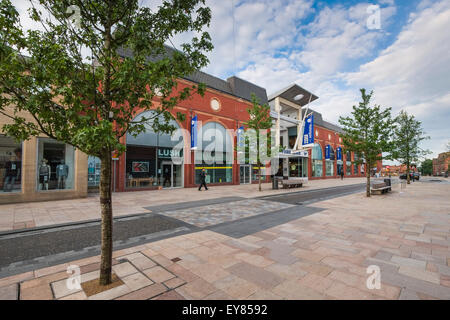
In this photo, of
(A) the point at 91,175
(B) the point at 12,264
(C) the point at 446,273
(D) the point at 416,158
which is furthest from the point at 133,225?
(D) the point at 416,158

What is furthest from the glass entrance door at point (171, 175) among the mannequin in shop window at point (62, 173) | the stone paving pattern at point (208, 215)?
the stone paving pattern at point (208, 215)

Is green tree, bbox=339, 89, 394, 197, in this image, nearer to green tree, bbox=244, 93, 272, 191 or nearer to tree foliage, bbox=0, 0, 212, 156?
green tree, bbox=244, 93, 272, 191

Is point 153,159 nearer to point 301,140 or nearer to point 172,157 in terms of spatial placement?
point 172,157

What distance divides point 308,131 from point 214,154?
54.6ft

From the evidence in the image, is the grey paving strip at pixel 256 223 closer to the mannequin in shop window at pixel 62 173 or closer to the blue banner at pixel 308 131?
the mannequin in shop window at pixel 62 173

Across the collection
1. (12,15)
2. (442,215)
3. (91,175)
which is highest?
(12,15)

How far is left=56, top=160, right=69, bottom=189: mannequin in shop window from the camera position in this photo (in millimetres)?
11513

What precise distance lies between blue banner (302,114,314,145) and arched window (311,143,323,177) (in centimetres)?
713

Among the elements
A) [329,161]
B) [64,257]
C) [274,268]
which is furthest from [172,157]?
[329,161]

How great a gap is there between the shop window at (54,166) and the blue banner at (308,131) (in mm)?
27953

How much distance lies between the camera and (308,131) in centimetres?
2986

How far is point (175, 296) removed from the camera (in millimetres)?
2734
